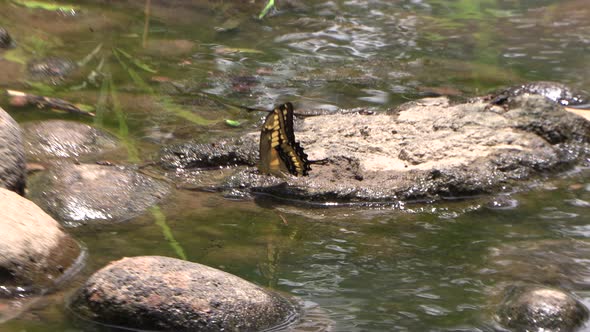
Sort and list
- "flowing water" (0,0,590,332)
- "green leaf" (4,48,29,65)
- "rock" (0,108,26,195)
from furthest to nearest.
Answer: "green leaf" (4,48,29,65) → "rock" (0,108,26,195) → "flowing water" (0,0,590,332)

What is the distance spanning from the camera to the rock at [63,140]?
5387mm

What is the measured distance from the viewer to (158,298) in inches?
135

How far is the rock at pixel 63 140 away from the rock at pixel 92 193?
1.82ft

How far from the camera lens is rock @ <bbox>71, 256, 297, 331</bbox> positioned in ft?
11.2

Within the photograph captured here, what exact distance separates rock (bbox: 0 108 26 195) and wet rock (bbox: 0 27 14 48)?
10.0ft

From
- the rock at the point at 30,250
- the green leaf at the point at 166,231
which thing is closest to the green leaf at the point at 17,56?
the green leaf at the point at 166,231

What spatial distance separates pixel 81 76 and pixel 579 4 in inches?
230

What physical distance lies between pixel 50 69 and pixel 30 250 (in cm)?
342

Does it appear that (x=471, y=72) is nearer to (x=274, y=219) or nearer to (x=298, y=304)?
(x=274, y=219)

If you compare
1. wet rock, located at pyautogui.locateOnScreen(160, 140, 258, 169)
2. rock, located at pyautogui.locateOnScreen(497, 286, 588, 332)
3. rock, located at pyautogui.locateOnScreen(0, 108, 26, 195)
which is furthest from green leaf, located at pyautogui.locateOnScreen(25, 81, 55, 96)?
rock, located at pyautogui.locateOnScreen(497, 286, 588, 332)

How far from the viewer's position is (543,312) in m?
3.54

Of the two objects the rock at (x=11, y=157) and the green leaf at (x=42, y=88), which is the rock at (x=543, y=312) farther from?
the green leaf at (x=42, y=88)

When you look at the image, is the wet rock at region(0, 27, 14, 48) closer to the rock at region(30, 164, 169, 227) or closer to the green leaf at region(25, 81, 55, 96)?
the green leaf at region(25, 81, 55, 96)

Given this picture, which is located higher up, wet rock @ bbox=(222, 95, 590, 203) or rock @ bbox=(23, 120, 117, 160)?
rock @ bbox=(23, 120, 117, 160)
